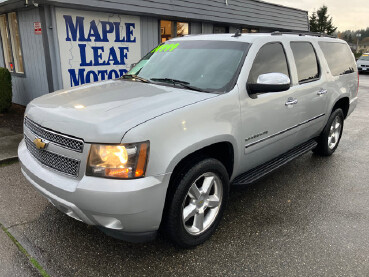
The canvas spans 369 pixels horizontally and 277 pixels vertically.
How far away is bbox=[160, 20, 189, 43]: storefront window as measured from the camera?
9.82 metres

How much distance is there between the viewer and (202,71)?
3.21 meters

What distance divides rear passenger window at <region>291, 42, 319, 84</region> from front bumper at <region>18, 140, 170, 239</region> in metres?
2.52

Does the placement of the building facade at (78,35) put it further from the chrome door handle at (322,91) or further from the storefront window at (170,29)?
the chrome door handle at (322,91)

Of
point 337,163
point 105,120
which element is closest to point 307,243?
point 105,120

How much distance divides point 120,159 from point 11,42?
8.20 m

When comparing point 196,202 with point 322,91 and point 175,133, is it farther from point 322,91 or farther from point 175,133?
point 322,91

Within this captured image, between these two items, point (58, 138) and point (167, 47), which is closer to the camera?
point (58, 138)

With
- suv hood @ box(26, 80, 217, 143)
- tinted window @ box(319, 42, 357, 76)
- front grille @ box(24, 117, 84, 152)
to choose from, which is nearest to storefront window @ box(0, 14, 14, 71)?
suv hood @ box(26, 80, 217, 143)

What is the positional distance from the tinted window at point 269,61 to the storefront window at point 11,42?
7330 millimetres

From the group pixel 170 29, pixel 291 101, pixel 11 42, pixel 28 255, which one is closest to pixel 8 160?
pixel 28 255

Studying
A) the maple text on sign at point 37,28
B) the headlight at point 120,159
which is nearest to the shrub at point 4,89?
the maple text on sign at point 37,28

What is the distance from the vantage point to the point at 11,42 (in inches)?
338

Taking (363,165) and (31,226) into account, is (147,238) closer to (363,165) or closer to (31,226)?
(31,226)

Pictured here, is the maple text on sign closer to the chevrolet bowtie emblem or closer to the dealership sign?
the dealership sign
